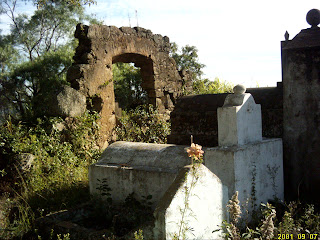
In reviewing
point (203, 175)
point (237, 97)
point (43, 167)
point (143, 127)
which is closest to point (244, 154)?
point (237, 97)

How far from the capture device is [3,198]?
6430 mm

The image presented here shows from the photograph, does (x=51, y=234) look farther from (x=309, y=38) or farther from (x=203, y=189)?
(x=309, y=38)

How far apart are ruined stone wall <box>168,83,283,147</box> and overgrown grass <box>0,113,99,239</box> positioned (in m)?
1.91

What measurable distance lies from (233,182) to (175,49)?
15.0 m

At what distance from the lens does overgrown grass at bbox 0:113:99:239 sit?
566 cm

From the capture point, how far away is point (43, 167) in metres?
7.05

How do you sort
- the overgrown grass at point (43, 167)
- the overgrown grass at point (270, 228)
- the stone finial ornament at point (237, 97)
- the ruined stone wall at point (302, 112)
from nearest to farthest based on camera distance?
1. the overgrown grass at point (270, 228)
2. the stone finial ornament at point (237, 97)
3. the ruined stone wall at point (302, 112)
4. the overgrown grass at point (43, 167)

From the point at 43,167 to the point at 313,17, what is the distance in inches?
210

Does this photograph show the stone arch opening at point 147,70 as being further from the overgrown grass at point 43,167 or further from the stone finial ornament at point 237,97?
the stone finial ornament at point 237,97

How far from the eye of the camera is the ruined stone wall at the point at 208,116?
5.39m

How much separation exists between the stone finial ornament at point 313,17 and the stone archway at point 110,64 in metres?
5.54

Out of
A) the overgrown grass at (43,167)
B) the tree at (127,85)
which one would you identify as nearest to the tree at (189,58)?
the tree at (127,85)

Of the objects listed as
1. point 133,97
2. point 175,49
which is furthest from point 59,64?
point 175,49

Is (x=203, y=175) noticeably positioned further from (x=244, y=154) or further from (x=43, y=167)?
(x=43, y=167)
